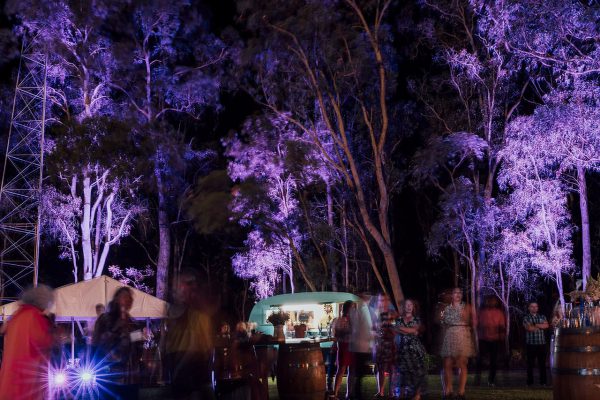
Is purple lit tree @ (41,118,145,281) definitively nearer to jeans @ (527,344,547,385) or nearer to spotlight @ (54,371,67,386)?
spotlight @ (54,371,67,386)

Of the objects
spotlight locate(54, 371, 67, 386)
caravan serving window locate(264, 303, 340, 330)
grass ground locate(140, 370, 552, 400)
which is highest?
caravan serving window locate(264, 303, 340, 330)

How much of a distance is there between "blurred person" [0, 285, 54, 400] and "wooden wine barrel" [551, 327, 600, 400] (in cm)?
453

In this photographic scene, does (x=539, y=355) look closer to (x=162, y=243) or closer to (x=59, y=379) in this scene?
(x=59, y=379)

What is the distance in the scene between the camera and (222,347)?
9.28 meters

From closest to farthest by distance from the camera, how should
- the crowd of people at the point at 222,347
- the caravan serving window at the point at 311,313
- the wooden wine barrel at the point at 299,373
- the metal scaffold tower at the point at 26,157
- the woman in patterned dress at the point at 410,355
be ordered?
the crowd of people at the point at 222,347 < the woman in patterned dress at the point at 410,355 < the wooden wine barrel at the point at 299,373 < the caravan serving window at the point at 311,313 < the metal scaffold tower at the point at 26,157

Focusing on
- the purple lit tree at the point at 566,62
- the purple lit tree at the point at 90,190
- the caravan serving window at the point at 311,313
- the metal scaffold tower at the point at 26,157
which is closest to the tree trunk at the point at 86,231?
the purple lit tree at the point at 90,190

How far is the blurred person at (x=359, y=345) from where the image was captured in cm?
1125

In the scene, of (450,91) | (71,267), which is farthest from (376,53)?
(71,267)

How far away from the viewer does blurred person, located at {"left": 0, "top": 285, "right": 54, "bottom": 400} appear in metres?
6.18

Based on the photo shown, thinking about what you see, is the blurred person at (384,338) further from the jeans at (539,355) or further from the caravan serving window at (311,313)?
the caravan serving window at (311,313)

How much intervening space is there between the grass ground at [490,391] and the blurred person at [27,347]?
715 cm

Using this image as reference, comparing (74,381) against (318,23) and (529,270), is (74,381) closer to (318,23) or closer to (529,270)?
(318,23)

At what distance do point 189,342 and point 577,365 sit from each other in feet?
11.5

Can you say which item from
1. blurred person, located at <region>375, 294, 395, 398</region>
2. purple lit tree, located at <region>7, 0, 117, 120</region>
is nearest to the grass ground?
blurred person, located at <region>375, 294, 395, 398</region>
